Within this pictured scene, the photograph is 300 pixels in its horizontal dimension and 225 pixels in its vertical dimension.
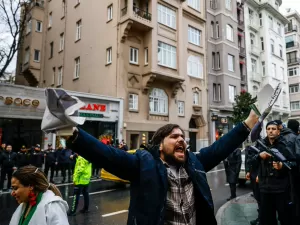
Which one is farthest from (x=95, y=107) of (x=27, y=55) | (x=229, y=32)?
(x=229, y=32)

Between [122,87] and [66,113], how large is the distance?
766 inches

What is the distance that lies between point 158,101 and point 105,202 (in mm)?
15580

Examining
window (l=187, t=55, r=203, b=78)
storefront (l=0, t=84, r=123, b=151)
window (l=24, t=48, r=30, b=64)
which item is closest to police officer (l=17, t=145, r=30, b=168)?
storefront (l=0, t=84, r=123, b=151)

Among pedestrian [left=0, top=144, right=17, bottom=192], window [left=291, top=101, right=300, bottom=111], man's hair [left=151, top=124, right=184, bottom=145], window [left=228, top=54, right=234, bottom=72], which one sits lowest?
pedestrian [left=0, top=144, right=17, bottom=192]

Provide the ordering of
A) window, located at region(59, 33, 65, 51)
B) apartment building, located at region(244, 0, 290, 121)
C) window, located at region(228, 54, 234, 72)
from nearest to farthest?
window, located at region(59, 33, 65, 51) < window, located at region(228, 54, 234, 72) < apartment building, located at region(244, 0, 290, 121)

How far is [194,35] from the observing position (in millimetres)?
27484

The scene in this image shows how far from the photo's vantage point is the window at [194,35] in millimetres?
26984

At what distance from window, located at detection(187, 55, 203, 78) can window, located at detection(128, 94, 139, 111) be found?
23.8 feet

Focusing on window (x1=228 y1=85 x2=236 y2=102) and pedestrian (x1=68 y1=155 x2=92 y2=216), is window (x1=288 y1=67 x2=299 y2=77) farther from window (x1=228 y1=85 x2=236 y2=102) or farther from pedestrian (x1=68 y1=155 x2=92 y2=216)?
pedestrian (x1=68 y1=155 x2=92 y2=216)

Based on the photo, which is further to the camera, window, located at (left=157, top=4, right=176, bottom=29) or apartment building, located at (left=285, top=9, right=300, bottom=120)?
apartment building, located at (left=285, top=9, right=300, bottom=120)

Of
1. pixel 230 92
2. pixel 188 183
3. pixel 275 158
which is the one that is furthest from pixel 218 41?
pixel 188 183

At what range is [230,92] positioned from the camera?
97.6ft

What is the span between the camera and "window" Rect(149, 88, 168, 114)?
74.9 feet

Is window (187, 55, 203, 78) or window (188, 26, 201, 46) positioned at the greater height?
window (188, 26, 201, 46)
